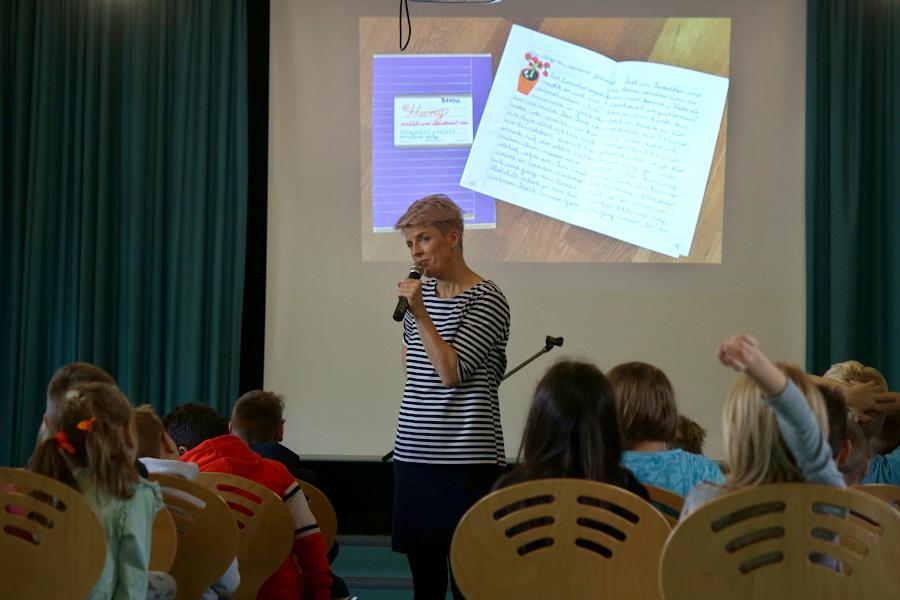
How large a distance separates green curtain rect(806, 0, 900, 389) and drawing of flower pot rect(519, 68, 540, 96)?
A: 1317 millimetres

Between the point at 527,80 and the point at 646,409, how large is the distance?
3.02 m

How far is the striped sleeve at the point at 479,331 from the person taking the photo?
8.70 feet

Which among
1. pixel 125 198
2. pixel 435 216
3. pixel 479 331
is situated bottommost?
pixel 479 331

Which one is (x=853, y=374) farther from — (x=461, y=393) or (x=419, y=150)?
(x=419, y=150)

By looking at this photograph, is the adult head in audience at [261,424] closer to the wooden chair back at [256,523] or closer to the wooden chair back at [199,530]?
the wooden chair back at [256,523]

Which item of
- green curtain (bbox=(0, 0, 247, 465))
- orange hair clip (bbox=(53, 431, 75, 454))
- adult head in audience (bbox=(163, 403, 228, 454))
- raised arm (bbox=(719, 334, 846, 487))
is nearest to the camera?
raised arm (bbox=(719, 334, 846, 487))

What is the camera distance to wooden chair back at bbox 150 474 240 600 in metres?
2.17

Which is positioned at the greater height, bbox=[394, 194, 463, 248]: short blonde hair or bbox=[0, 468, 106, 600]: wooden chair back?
bbox=[394, 194, 463, 248]: short blonde hair

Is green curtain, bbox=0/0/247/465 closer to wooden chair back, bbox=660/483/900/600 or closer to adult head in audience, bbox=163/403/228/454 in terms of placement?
adult head in audience, bbox=163/403/228/454

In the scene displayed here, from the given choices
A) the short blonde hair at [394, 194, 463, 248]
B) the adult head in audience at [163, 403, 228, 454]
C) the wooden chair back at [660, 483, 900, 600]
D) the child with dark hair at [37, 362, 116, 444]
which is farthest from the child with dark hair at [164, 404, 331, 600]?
the wooden chair back at [660, 483, 900, 600]

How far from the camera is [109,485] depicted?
1.98 metres

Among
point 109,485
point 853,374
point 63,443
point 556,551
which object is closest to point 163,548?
point 109,485

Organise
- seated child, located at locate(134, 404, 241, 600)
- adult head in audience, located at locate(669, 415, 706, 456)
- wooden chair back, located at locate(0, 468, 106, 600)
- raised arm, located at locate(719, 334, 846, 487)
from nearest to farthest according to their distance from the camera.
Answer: raised arm, located at locate(719, 334, 846, 487)
wooden chair back, located at locate(0, 468, 106, 600)
seated child, located at locate(134, 404, 241, 600)
adult head in audience, located at locate(669, 415, 706, 456)

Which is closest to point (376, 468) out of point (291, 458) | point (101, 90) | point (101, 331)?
point (101, 331)
